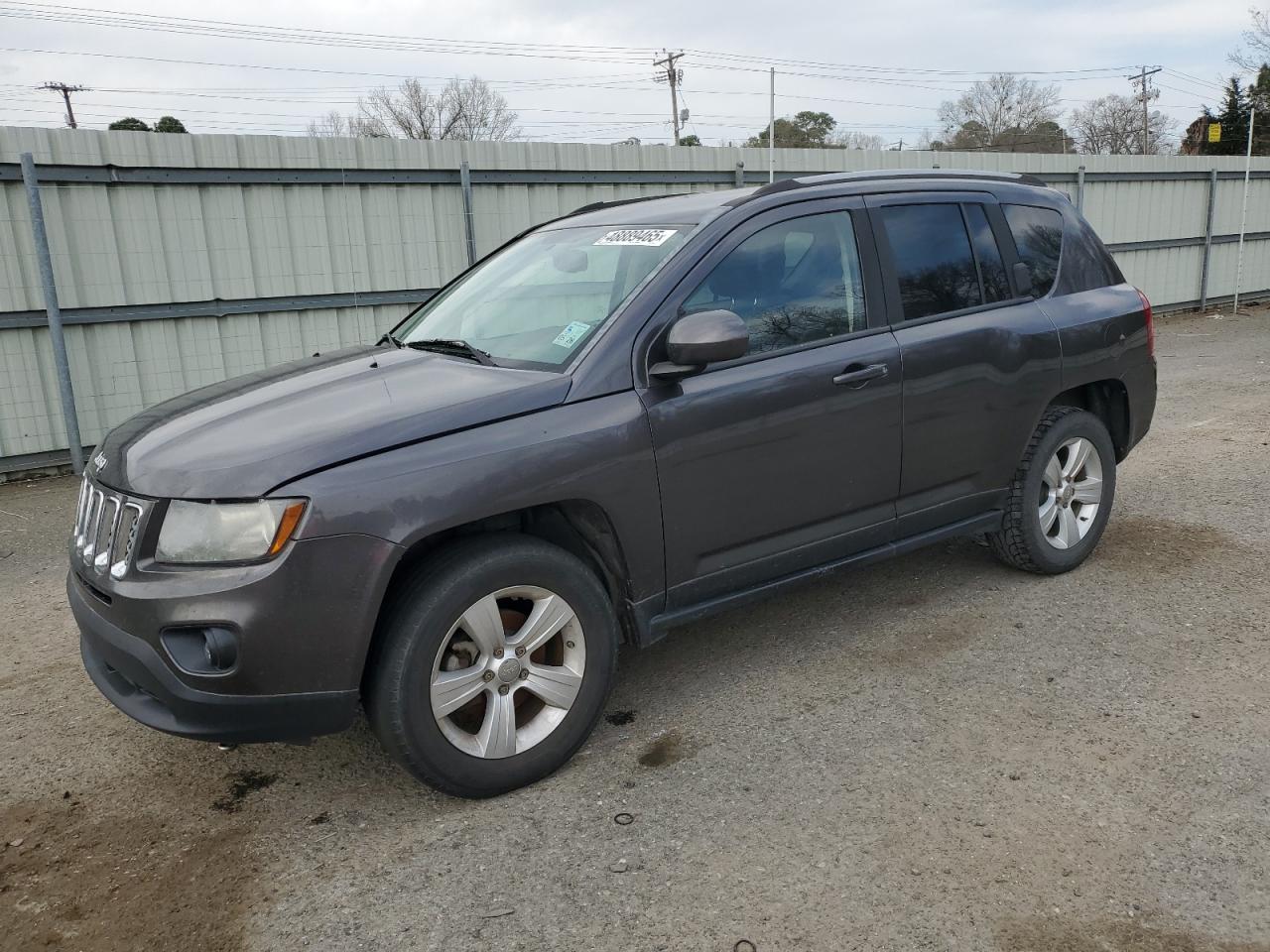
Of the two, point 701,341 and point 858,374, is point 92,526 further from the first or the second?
point 858,374

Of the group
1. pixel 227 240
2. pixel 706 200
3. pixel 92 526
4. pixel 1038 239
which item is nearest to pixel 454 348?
pixel 706 200

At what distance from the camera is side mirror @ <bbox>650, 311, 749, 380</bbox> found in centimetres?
319

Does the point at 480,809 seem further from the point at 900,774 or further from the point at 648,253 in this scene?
the point at 648,253

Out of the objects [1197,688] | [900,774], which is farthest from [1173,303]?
[900,774]

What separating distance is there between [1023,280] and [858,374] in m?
1.26

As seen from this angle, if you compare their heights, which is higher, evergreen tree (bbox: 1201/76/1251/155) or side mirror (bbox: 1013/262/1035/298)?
evergreen tree (bbox: 1201/76/1251/155)

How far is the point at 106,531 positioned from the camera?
115 inches

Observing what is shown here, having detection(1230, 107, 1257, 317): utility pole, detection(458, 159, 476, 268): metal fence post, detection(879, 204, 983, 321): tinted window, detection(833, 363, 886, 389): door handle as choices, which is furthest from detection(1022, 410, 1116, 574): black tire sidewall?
detection(1230, 107, 1257, 317): utility pole

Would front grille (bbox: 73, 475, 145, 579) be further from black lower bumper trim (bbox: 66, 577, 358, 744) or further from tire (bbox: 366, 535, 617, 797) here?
tire (bbox: 366, 535, 617, 797)

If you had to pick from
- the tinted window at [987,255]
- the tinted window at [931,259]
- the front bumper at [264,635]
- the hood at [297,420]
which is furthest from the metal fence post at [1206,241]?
the front bumper at [264,635]

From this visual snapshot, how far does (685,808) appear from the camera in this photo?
298cm

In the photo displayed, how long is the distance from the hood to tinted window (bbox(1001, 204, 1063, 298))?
252 cm

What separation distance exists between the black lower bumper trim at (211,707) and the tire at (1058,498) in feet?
10.1

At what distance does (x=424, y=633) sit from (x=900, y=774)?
1.54 metres
